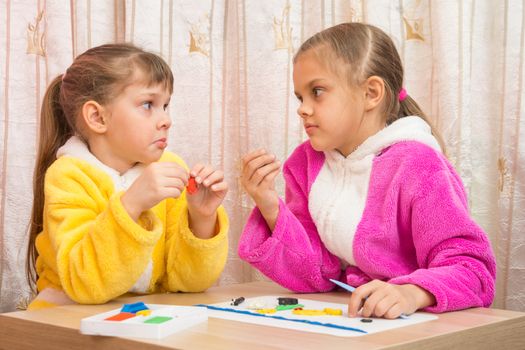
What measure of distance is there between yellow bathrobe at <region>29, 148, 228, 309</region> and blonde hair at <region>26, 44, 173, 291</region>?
105 millimetres

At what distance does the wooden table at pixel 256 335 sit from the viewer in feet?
2.69

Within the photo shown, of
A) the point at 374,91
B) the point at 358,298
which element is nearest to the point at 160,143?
the point at 374,91

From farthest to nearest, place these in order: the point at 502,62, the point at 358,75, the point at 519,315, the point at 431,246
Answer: the point at 502,62 → the point at 358,75 → the point at 431,246 → the point at 519,315

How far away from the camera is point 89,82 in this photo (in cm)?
132

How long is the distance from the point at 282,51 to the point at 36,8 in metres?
0.57

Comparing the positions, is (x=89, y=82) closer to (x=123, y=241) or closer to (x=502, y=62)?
(x=123, y=241)

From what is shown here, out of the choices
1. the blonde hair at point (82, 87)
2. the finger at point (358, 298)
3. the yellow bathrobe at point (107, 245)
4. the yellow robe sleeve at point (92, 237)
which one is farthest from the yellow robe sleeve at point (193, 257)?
the finger at point (358, 298)

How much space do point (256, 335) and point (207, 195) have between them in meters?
0.44

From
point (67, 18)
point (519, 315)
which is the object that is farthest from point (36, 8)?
point (519, 315)

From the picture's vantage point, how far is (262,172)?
1240 mm

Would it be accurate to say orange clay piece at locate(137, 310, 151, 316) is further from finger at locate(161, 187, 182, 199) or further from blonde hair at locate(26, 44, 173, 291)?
blonde hair at locate(26, 44, 173, 291)

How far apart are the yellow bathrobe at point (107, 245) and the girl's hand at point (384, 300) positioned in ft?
1.09

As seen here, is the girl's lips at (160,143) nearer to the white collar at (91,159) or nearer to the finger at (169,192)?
the white collar at (91,159)

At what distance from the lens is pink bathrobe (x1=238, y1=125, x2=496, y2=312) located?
1.10 metres
